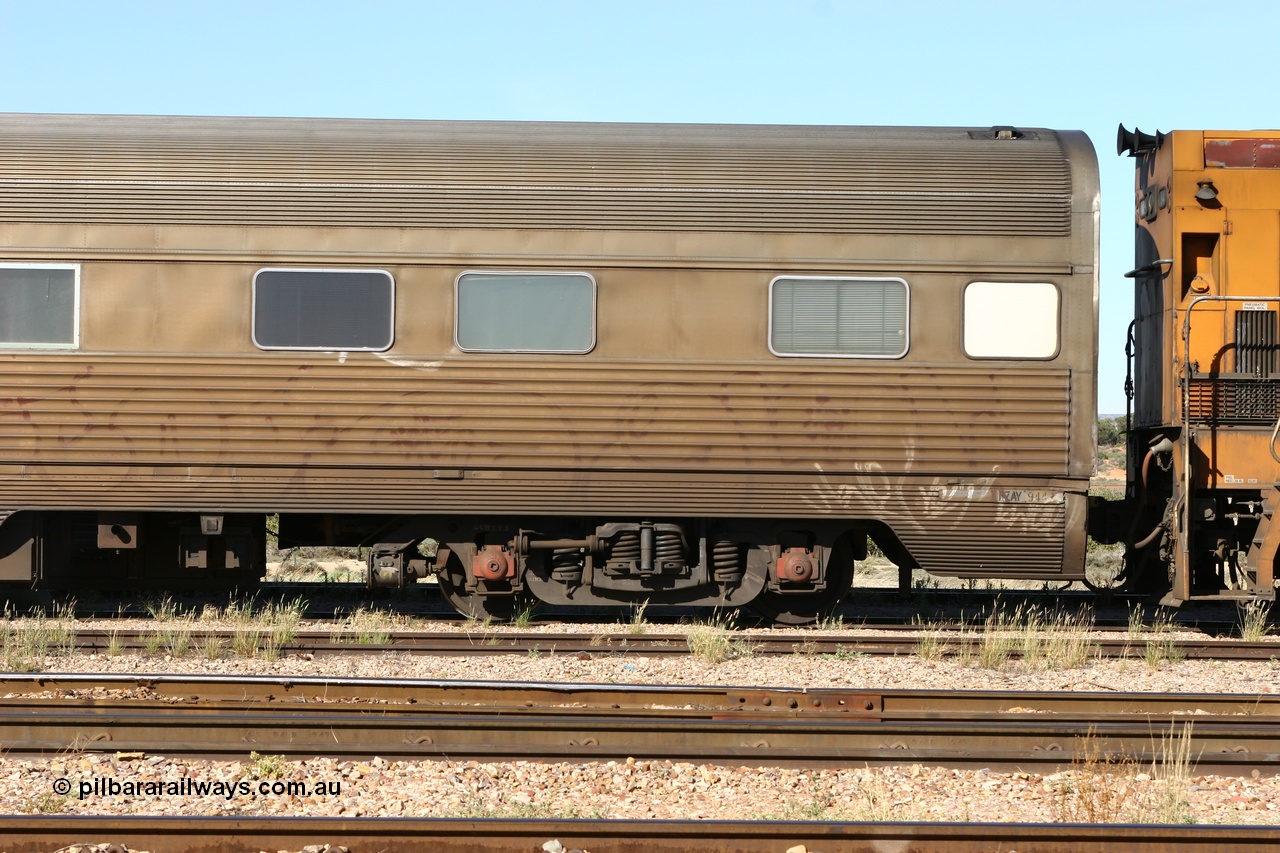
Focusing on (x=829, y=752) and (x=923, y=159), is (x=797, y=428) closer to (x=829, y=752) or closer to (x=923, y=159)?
(x=923, y=159)

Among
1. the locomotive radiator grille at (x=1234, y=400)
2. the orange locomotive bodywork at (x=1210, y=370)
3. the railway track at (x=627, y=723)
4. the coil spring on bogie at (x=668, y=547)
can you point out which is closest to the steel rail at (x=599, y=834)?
the railway track at (x=627, y=723)

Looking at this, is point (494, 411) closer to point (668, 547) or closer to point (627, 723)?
point (668, 547)

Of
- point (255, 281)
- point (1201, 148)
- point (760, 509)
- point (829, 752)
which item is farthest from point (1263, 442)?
point (255, 281)

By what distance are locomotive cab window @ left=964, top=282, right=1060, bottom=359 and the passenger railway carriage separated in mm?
21

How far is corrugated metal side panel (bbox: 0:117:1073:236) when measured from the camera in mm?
8961

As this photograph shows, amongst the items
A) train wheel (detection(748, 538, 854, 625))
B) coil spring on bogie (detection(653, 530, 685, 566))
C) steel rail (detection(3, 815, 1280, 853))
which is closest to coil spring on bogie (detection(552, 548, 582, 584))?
coil spring on bogie (detection(653, 530, 685, 566))

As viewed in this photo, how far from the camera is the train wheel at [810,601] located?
31.2ft

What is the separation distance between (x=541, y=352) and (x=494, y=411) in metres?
0.55

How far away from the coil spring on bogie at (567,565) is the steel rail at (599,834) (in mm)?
4913

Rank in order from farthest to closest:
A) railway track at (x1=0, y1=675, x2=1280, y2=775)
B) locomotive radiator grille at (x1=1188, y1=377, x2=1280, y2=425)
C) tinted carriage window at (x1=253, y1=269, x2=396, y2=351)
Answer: locomotive radiator grille at (x1=1188, y1=377, x2=1280, y2=425), tinted carriage window at (x1=253, y1=269, x2=396, y2=351), railway track at (x1=0, y1=675, x2=1280, y2=775)

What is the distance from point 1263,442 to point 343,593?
25.7ft

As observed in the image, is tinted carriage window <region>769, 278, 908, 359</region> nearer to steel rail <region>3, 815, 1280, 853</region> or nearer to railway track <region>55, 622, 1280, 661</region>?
railway track <region>55, 622, 1280, 661</region>

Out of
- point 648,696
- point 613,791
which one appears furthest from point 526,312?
point 613,791

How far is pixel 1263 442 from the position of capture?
29.6ft
